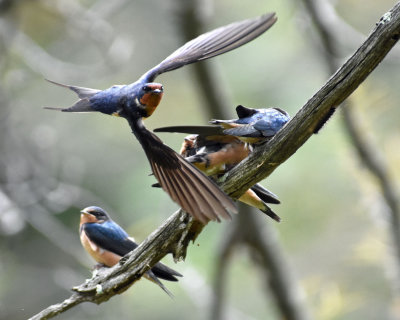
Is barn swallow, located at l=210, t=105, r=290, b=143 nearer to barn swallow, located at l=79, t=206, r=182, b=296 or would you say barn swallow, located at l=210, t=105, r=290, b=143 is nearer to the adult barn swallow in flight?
the adult barn swallow in flight

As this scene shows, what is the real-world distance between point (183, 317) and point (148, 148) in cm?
807

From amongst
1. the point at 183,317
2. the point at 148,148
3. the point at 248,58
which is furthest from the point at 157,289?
the point at 148,148

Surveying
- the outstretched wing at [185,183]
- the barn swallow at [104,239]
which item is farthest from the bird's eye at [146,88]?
the barn swallow at [104,239]

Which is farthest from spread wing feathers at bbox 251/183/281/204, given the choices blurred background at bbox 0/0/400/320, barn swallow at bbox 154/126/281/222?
blurred background at bbox 0/0/400/320

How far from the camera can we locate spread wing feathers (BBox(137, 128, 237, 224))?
87.5 inches

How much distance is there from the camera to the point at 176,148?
736 centimetres

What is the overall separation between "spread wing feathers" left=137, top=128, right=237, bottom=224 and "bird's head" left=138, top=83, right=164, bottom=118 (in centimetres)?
8

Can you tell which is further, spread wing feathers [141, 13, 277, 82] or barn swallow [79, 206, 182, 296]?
barn swallow [79, 206, 182, 296]

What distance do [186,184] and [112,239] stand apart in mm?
1081

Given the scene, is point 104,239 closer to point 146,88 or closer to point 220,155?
point 220,155

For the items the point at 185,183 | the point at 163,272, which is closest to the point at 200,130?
the point at 185,183

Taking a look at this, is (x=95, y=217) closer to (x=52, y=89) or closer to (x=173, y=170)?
(x=173, y=170)

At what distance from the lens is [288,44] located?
10945 millimetres

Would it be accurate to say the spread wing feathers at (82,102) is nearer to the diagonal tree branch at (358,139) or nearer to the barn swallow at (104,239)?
the barn swallow at (104,239)
